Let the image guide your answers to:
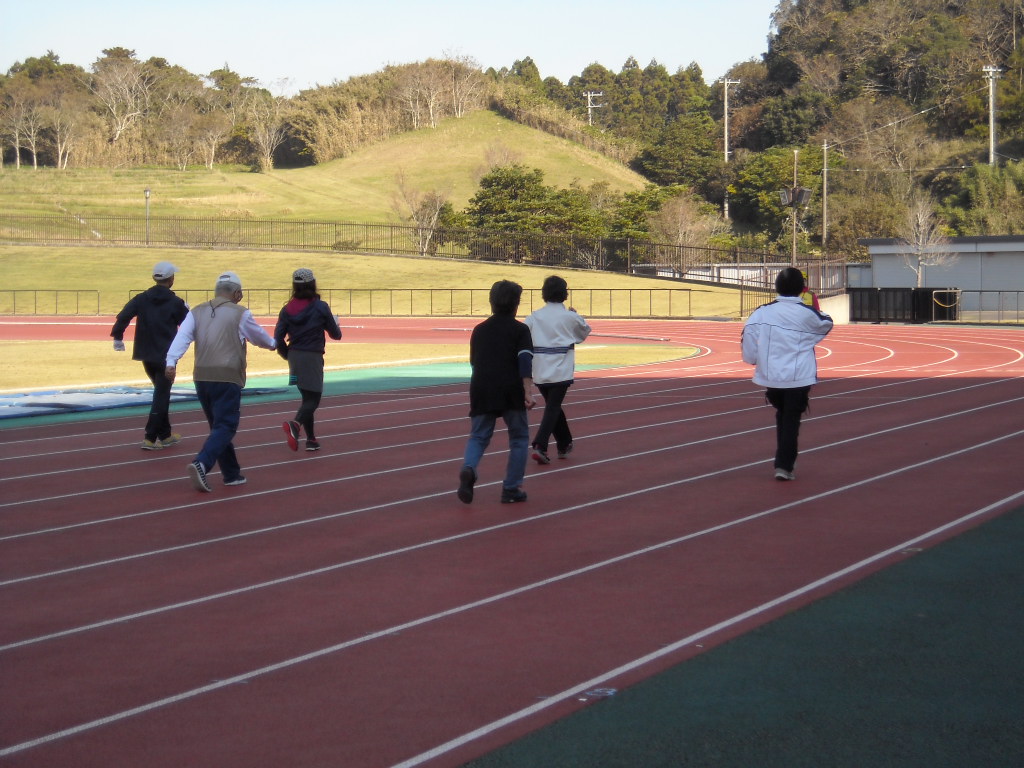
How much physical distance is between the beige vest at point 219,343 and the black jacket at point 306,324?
6.60ft

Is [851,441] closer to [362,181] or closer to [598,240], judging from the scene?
[598,240]

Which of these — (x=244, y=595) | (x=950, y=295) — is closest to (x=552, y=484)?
(x=244, y=595)

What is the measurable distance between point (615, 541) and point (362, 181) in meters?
98.9

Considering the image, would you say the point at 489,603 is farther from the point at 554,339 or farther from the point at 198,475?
the point at 554,339

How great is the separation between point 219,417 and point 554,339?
128 inches

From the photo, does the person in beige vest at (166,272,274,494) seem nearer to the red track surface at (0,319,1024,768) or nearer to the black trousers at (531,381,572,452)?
the red track surface at (0,319,1024,768)

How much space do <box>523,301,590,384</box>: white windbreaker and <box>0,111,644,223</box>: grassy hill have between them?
75067 millimetres

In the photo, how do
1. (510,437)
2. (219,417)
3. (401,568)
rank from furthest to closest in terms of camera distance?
(219,417)
(510,437)
(401,568)

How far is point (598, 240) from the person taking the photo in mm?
66625

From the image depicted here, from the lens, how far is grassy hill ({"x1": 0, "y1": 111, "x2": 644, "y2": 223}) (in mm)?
86375

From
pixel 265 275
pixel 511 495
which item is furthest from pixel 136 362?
pixel 265 275

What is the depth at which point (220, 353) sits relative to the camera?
10406mm

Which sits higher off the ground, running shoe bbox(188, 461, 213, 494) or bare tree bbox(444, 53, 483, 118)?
bare tree bbox(444, 53, 483, 118)

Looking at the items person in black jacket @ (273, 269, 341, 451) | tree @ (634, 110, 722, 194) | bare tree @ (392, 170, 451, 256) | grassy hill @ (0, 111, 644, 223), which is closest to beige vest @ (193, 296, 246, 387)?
person in black jacket @ (273, 269, 341, 451)
